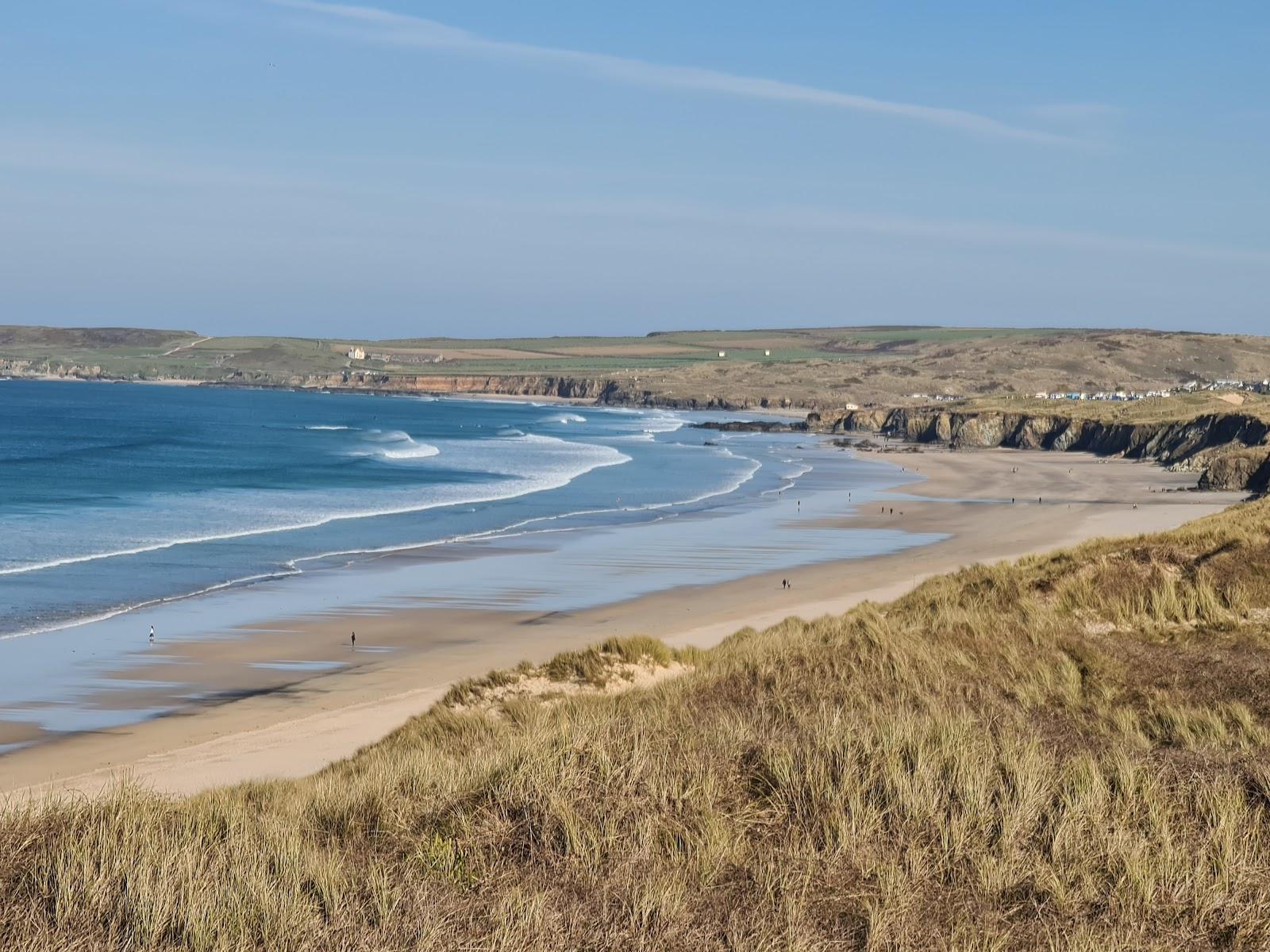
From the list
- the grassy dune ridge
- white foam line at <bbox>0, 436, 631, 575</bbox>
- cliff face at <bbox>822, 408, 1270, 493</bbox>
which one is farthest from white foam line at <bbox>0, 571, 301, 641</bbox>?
cliff face at <bbox>822, 408, 1270, 493</bbox>

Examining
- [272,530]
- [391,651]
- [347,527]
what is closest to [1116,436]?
[347,527]

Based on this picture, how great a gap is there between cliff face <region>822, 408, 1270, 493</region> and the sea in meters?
13.2

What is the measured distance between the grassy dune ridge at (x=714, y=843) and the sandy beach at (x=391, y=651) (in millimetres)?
1894

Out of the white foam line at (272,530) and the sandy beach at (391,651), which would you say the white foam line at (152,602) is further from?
the white foam line at (272,530)

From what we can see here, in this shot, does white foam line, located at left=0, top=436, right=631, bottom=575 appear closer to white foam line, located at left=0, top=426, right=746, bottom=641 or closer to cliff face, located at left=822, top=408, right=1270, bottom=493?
white foam line, located at left=0, top=426, right=746, bottom=641

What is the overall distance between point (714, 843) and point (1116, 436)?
80444 mm

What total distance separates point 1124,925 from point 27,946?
4.90 meters

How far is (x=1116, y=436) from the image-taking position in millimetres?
81375

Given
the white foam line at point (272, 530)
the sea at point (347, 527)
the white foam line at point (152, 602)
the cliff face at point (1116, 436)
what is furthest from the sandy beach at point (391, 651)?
the cliff face at point (1116, 436)

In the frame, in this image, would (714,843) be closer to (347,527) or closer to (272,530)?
(272,530)

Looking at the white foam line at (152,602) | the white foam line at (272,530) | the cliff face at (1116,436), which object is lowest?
the white foam line at (152,602)

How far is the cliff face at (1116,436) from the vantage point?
5356 cm

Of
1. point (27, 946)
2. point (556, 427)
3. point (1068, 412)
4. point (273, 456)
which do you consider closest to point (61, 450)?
point (273, 456)

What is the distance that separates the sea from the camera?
→ 2608cm
